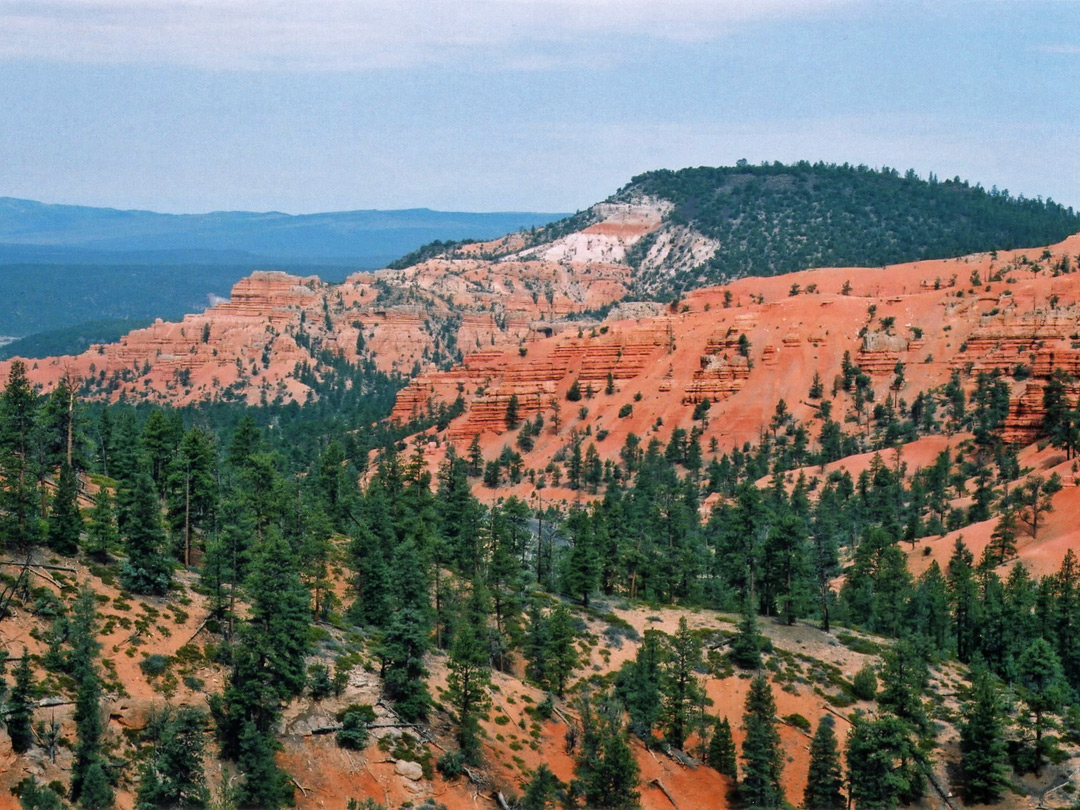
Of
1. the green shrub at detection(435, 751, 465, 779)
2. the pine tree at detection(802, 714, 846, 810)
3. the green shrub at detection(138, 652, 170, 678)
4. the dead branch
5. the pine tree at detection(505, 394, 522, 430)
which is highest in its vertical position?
the green shrub at detection(138, 652, 170, 678)

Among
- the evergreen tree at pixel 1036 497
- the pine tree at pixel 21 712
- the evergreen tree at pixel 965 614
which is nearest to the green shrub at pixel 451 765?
the pine tree at pixel 21 712

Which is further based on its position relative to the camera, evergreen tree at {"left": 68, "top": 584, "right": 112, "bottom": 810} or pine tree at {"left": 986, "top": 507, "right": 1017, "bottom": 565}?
pine tree at {"left": 986, "top": 507, "right": 1017, "bottom": 565}

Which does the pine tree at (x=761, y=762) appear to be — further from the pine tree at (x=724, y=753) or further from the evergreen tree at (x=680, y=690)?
the evergreen tree at (x=680, y=690)

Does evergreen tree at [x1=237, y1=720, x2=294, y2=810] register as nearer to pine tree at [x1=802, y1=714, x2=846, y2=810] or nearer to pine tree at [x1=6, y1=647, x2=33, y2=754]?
pine tree at [x1=6, y1=647, x2=33, y2=754]

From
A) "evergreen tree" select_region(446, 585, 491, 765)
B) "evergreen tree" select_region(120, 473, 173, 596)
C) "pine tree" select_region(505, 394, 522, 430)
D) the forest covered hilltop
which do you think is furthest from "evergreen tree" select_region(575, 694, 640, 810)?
"pine tree" select_region(505, 394, 522, 430)

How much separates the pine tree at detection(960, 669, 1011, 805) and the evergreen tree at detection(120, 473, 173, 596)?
44940 mm

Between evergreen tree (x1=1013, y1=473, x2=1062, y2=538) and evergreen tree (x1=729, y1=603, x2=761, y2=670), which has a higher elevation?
evergreen tree (x1=1013, y1=473, x2=1062, y2=538)

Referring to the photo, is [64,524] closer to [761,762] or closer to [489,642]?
[489,642]

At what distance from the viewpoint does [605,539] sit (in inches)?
3780

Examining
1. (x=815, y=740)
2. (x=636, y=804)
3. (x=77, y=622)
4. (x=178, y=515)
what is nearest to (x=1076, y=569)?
(x=815, y=740)

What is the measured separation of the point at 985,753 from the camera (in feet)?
238

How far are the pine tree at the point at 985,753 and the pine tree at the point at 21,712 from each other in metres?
49.2

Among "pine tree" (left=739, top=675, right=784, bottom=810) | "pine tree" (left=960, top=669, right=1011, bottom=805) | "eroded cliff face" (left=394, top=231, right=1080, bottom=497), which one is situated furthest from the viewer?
"eroded cliff face" (left=394, top=231, right=1080, bottom=497)

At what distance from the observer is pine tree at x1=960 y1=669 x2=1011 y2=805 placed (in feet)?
237
